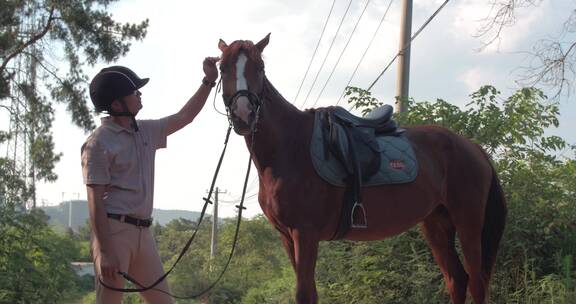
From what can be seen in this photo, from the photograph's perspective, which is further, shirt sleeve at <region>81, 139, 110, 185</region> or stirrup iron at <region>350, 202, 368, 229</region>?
stirrup iron at <region>350, 202, 368, 229</region>

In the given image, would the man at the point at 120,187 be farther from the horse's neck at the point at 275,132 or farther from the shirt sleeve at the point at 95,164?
the horse's neck at the point at 275,132

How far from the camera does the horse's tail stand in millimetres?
5500

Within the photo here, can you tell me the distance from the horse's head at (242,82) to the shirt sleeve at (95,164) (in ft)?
2.84

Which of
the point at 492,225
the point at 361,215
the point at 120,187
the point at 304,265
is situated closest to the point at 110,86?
the point at 120,187

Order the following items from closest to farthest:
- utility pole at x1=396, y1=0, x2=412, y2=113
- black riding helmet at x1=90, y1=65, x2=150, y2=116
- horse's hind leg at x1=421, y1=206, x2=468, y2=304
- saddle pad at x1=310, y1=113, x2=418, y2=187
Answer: black riding helmet at x1=90, y1=65, x2=150, y2=116
saddle pad at x1=310, y1=113, x2=418, y2=187
horse's hind leg at x1=421, y1=206, x2=468, y2=304
utility pole at x1=396, y1=0, x2=412, y2=113

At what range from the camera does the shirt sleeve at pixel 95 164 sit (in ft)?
10.4

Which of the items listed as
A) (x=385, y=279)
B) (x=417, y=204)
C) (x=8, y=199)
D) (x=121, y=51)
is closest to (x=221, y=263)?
(x=121, y=51)

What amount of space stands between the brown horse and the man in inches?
26.3

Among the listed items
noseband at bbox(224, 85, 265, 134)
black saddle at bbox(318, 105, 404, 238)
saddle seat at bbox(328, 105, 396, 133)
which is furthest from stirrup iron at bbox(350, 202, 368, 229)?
noseband at bbox(224, 85, 265, 134)

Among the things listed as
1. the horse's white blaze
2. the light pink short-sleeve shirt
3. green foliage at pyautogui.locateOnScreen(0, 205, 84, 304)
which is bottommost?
green foliage at pyautogui.locateOnScreen(0, 205, 84, 304)

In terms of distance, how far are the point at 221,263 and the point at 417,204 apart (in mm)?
27171

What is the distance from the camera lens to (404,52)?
10.1 metres

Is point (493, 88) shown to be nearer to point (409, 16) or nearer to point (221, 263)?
point (409, 16)

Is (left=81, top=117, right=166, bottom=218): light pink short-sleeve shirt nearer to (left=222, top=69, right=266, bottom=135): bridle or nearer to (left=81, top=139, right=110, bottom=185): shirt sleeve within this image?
(left=81, top=139, right=110, bottom=185): shirt sleeve
